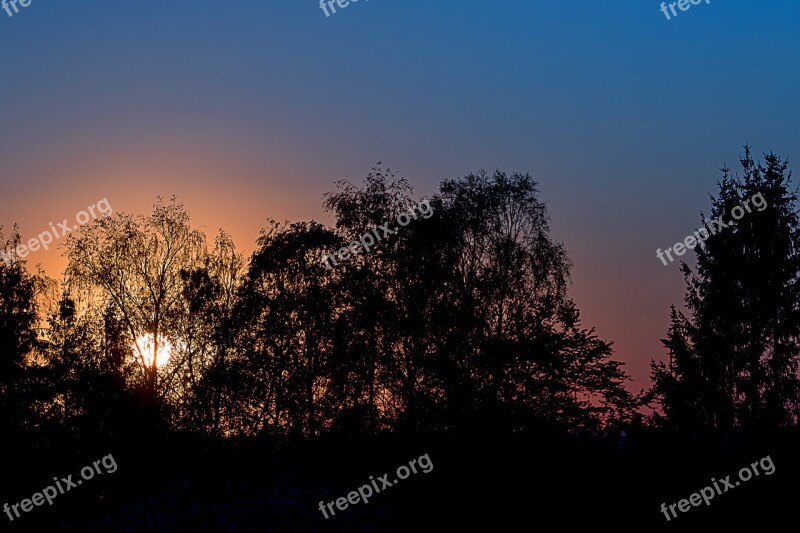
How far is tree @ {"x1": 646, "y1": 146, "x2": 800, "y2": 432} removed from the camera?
37938mm

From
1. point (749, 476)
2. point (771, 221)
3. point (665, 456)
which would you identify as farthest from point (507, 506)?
point (771, 221)

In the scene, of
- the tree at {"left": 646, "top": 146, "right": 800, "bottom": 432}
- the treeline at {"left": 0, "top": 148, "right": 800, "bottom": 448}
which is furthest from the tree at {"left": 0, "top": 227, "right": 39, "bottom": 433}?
the tree at {"left": 646, "top": 146, "right": 800, "bottom": 432}

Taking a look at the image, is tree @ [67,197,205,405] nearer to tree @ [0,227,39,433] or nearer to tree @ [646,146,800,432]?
tree @ [0,227,39,433]

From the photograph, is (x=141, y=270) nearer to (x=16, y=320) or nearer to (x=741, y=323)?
(x=16, y=320)

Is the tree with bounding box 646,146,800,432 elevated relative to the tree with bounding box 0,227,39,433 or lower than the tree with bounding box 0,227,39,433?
lower

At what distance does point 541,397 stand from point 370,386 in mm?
8319

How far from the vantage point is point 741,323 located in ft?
129

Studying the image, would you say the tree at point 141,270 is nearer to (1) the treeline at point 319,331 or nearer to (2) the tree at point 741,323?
(1) the treeline at point 319,331

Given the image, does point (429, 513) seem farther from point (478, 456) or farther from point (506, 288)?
point (506, 288)

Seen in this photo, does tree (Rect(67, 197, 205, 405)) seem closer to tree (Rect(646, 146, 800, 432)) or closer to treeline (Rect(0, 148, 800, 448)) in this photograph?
treeline (Rect(0, 148, 800, 448))

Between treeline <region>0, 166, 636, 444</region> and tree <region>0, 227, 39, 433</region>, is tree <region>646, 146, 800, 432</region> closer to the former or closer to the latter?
treeline <region>0, 166, 636, 444</region>

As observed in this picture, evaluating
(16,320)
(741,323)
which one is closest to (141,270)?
(16,320)

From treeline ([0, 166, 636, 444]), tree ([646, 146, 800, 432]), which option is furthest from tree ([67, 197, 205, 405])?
tree ([646, 146, 800, 432])

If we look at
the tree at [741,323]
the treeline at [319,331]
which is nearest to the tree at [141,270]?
the treeline at [319,331]
